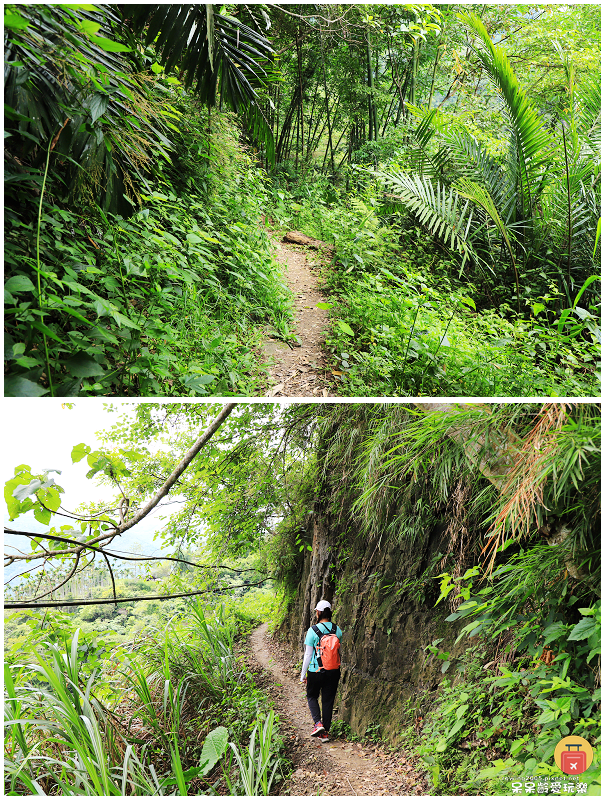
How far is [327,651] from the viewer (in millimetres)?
2699

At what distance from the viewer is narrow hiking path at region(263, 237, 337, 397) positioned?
8.93ft

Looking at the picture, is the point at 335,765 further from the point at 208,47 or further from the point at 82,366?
the point at 208,47

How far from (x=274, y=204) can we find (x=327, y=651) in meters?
4.83

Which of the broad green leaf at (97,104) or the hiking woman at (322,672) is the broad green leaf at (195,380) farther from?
the hiking woman at (322,672)

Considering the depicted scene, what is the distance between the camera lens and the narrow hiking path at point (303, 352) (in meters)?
2.72

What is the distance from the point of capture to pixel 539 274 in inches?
153

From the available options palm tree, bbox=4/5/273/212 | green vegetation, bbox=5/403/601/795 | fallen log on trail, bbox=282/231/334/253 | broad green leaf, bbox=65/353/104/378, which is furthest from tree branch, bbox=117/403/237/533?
fallen log on trail, bbox=282/231/334/253

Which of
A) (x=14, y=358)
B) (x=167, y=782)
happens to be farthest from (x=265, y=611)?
(x=14, y=358)

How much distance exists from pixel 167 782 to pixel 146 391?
1663mm

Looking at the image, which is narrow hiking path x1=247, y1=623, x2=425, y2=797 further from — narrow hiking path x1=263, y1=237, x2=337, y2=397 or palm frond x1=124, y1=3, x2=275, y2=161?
palm frond x1=124, y1=3, x2=275, y2=161

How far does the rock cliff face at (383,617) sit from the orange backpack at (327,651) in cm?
27

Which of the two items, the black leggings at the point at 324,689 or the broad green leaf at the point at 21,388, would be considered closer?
the broad green leaf at the point at 21,388

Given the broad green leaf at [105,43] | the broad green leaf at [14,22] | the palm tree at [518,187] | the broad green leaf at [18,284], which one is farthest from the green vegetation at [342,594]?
the palm tree at [518,187]

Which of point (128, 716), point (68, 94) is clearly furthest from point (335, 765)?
point (68, 94)
